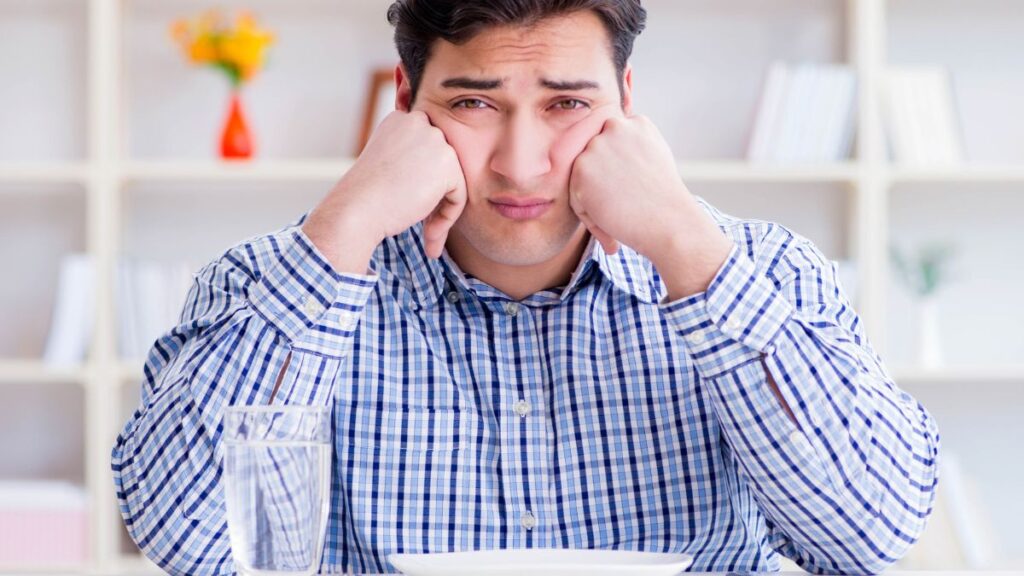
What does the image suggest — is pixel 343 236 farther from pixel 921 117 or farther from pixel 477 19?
pixel 921 117

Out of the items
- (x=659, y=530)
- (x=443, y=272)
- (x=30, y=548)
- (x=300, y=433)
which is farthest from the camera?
(x=30, y=548)

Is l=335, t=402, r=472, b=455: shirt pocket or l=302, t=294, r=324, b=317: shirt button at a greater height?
l=302, t=294, r=324, b=317: shirt button

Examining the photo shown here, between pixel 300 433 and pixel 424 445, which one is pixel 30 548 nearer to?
pixel 424 445

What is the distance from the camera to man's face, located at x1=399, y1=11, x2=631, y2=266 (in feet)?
4.35

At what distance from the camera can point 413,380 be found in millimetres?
1373

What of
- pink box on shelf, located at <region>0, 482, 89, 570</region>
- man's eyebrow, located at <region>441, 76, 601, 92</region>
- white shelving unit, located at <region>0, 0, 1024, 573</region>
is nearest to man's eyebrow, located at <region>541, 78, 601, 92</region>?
man's eyebrow, located at <region>441, 76, 601, 92</region>

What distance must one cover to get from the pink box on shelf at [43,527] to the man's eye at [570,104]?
67.7 inches

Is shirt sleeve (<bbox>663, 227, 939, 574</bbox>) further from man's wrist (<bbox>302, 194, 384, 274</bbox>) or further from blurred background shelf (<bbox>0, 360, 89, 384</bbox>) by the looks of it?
blurred background shelf (<bbox>0, 360, 89, 384</bbox>)

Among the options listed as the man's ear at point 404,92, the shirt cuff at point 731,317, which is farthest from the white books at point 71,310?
the shirt cuff at point 731,317

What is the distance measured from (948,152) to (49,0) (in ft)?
6.65

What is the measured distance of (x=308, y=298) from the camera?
1.16 meters

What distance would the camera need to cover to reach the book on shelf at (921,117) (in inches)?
106

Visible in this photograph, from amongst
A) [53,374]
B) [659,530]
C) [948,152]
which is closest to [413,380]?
[659,530]

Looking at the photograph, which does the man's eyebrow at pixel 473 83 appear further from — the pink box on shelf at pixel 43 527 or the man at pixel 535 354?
the pink box on shelf at pixel 43 527
